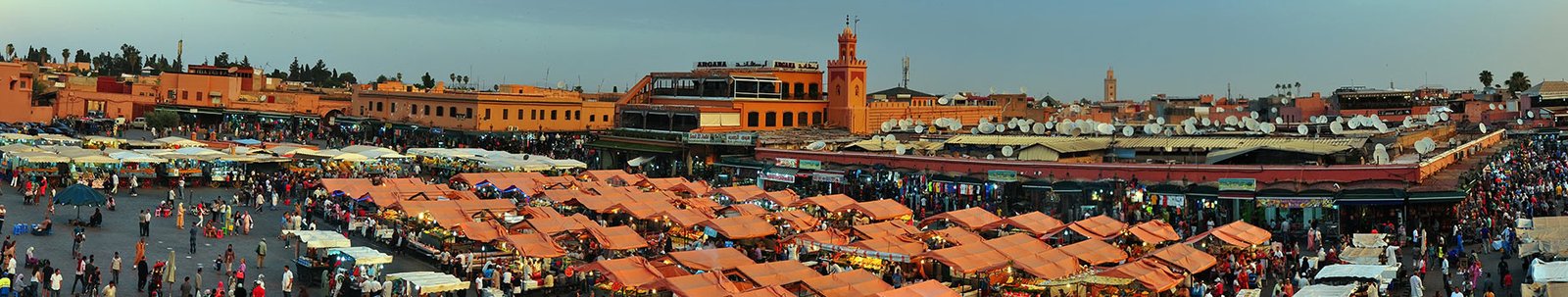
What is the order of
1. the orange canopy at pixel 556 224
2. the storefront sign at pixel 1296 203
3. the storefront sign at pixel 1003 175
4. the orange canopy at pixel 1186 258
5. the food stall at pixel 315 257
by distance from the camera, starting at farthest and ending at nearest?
the storefront sign at pixel 1003 175
the storefront sign at pixel 1296 203
the orange canopy at pixel 556 224
the food stall at pixel 315 257
the orange canopy at pixel 1186 258

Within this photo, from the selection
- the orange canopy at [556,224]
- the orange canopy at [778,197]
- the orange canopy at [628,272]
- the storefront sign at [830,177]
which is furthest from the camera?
the storefront sign at [830,177]

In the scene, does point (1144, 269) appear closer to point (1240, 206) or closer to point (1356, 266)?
point (1356, 266)

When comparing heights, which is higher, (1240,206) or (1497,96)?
(1497,96)

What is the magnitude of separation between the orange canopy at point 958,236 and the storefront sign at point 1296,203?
8035 mm

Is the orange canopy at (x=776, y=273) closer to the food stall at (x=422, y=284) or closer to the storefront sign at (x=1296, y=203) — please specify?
the food stall at (x=422, y=284)

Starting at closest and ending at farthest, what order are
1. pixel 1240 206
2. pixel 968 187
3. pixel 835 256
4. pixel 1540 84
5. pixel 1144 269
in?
pixel 1144 269 → pixel 835 256 → pixel 1240 206 → pixel 968 187 → pixel 1540 84

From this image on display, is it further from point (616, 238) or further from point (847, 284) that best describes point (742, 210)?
point (847, 284)

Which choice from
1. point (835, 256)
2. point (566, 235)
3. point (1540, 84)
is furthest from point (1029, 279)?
point (1540, 84)

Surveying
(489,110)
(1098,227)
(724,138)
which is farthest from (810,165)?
(489,110)

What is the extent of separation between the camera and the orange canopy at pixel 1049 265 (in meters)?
22.0

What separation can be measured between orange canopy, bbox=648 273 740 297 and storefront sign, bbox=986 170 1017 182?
1573 cm

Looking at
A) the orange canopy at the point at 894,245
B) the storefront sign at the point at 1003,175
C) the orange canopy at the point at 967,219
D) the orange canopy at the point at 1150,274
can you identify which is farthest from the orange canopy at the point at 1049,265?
the storefront sign at the point at 1003,175

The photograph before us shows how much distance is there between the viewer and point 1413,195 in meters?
28.7

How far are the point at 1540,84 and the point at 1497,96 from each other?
5.29m
